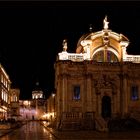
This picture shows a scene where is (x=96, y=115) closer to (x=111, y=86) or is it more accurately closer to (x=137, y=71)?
(x=111, y=86)

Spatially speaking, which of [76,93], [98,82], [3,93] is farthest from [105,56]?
[3,93]

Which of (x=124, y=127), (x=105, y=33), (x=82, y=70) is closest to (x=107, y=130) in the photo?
(x=124, y=127)

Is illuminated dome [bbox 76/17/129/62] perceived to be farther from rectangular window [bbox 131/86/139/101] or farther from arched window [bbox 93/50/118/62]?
rectangular window [bbox 131/86/139/101]

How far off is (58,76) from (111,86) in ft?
24.8

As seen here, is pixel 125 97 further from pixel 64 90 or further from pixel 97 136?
pixel 97 136

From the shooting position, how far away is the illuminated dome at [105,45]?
194ft

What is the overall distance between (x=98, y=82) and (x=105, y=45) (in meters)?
5.80

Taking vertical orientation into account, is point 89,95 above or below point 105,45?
below

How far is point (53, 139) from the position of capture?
3325 centimetres

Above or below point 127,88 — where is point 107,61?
above

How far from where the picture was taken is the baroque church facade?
56438mm

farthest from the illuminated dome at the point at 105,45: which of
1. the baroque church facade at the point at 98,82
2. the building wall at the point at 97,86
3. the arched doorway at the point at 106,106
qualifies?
the arched doorway at the point at 106,106

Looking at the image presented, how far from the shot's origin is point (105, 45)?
59.4 metres

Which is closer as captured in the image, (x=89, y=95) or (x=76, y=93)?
(x=89, y=95)
